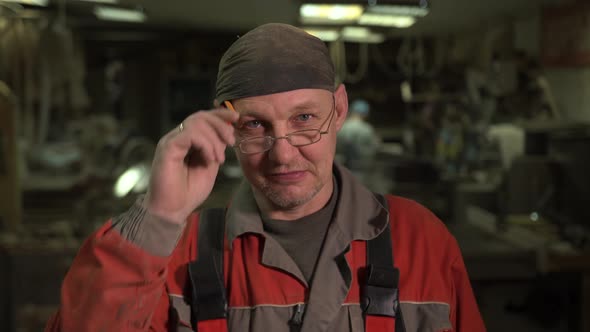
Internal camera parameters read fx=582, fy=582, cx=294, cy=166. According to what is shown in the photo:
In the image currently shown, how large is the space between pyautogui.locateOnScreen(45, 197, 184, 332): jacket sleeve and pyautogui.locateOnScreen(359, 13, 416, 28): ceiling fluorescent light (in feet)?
3.01

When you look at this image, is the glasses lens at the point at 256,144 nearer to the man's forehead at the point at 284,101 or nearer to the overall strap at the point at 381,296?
the man's forehead at the point at 284,101

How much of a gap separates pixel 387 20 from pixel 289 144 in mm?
751

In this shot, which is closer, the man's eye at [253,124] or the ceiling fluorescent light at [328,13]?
the man's eye at [253,124]

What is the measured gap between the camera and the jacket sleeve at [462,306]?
103 centimetres

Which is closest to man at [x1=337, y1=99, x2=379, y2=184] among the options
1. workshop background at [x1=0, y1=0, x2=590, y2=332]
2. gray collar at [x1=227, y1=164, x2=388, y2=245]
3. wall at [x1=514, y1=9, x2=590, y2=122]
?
workshop background at [x1=0, y1=0, x2=590, y2=332]

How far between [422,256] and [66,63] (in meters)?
2.64

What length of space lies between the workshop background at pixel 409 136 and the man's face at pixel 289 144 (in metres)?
0.85

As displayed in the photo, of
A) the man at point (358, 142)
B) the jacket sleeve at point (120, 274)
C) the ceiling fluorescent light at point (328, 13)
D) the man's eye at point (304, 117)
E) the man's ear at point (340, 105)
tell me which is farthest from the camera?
the man at point (358, 142)

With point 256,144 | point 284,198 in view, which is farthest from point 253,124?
point 284,198

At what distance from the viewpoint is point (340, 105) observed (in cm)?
103

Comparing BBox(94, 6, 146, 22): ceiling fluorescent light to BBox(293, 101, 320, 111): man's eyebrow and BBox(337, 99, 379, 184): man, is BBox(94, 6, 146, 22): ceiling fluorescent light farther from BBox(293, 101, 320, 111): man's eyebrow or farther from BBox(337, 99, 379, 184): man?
BBox(337, 99, 379, 184): man

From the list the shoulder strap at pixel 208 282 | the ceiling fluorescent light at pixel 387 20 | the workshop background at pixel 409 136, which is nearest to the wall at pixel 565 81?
the workshop background at pixel 409 136

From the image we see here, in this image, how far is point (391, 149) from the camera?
4.43 metres

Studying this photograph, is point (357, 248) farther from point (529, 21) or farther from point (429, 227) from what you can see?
point (529, 21)
